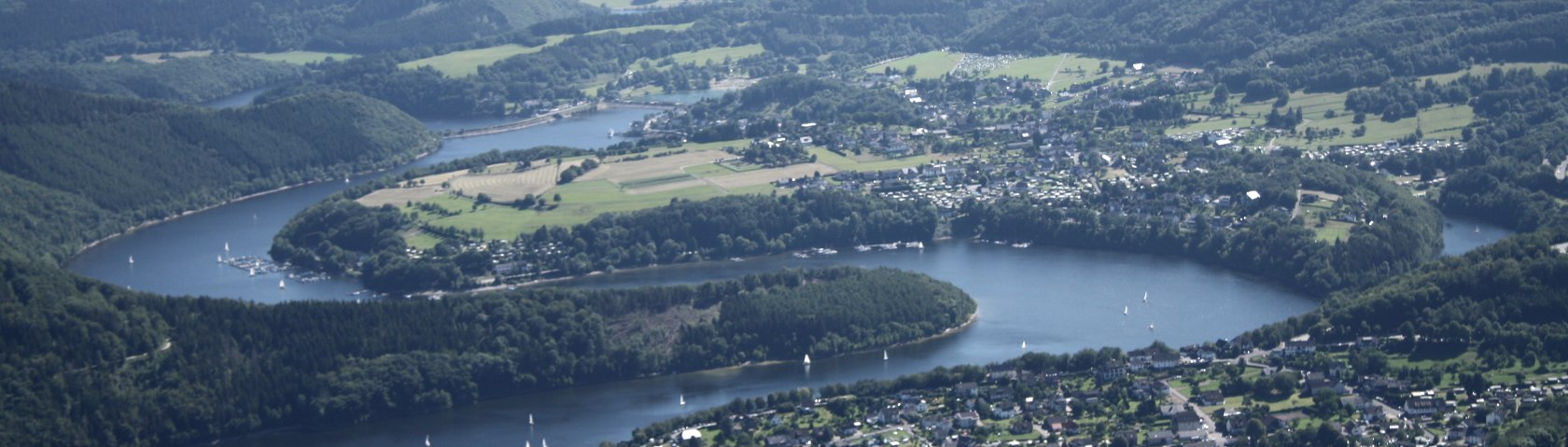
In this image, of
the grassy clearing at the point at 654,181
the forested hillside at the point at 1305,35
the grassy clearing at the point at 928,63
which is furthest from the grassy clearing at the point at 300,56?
the grassy clearing at the point at 654,181

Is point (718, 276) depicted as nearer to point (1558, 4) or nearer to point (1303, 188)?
point (1303, 188)

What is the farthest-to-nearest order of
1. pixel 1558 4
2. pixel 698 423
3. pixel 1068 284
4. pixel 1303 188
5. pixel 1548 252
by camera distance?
pixel 1558 4, pixel 1303 188, pixel 1068 284, pixel 1548 252, pixel 698 423

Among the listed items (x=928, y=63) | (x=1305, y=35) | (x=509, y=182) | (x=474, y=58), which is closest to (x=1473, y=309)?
(x=509, y=182)

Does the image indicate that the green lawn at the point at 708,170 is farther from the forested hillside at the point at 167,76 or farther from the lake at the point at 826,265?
the forested hillside at the point at 167,76

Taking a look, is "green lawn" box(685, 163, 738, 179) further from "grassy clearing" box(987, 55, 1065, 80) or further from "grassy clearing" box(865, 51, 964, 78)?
"grassy clearing" box(865, 51, 964, 78)

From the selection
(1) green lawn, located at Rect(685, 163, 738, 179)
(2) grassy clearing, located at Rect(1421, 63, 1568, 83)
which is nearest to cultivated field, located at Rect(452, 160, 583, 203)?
(1) green lawn, located at Rect(685, 163, 738, 179)

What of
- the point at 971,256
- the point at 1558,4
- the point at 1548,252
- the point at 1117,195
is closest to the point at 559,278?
the point at 971,256
